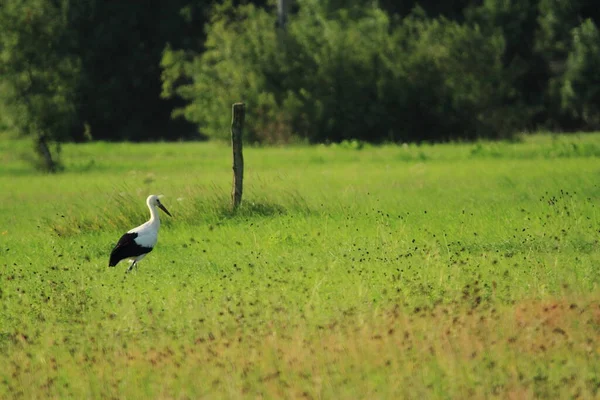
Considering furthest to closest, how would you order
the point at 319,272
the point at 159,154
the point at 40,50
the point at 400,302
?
the point at 159,154 < the point at 40,50 < the point at 319,272 < the point at 400,302

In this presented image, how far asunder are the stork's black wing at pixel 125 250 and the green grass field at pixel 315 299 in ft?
0.76

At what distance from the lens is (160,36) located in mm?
69188

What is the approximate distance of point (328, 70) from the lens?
49719 millimetres

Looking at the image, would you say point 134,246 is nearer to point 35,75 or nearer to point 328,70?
point 35,75

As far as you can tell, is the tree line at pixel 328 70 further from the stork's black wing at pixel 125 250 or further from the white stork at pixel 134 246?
the stork's black wing at pixel 125 250

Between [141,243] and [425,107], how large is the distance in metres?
37.3

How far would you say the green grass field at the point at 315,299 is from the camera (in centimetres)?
934

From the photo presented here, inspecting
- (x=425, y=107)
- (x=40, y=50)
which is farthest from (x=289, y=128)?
(x=40, y=50)

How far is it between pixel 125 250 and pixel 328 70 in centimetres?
3567

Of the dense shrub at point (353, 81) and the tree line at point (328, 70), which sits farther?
the dense shrub at point (353, 81)

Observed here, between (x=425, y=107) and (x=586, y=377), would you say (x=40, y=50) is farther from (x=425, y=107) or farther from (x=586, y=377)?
(x=586, y=377)

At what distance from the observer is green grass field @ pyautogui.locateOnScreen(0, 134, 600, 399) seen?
30.6 ft

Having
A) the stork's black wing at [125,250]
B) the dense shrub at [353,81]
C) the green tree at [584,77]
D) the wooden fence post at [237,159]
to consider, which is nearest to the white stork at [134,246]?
the stork's black wing at [125,250]

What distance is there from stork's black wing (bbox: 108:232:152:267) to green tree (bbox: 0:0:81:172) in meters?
21.9
